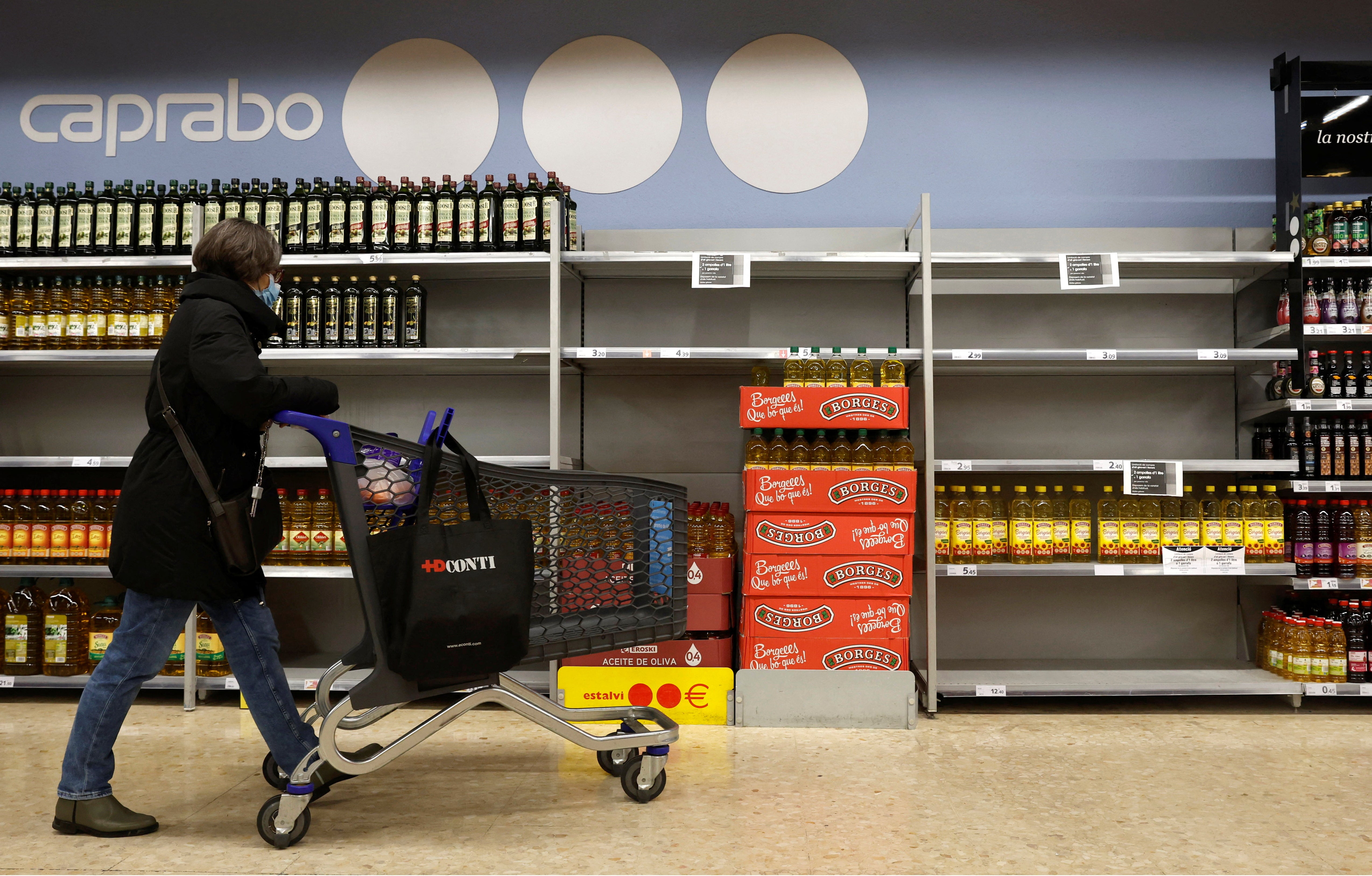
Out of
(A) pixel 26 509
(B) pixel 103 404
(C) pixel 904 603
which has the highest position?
(B) pixel 103 404

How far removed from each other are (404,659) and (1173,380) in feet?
12.0

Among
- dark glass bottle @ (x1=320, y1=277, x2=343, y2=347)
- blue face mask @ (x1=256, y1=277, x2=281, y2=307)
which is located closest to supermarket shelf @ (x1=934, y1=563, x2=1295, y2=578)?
blue face mask @ (x1=256, y1=277, x2=281, y2=307)

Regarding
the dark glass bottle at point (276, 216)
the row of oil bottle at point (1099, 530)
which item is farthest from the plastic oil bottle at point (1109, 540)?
the dark glass bottle at point (276, 216)

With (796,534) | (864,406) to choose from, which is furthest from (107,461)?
(864,406)

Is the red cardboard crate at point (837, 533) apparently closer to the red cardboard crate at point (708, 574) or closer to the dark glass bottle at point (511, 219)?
the red cardboard crate at point (708, 574)

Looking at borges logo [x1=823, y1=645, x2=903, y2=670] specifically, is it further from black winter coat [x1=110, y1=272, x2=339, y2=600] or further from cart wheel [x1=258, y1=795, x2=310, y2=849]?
black winter coat [x1=110, y1=272, x2=339, y2=600]

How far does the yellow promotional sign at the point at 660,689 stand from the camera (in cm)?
344

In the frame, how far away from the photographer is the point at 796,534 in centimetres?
343

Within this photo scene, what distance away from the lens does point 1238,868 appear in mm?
2148

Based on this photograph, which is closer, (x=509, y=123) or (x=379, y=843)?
(x=379, y=843)

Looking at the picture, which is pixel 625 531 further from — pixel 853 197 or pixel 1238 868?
pixel 853 197

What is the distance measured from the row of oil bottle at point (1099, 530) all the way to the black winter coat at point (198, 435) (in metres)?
2.57

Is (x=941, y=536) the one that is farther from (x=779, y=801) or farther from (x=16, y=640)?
(x=16, y=640)

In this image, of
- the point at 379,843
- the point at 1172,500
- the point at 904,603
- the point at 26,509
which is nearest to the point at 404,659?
the point at 379,843
